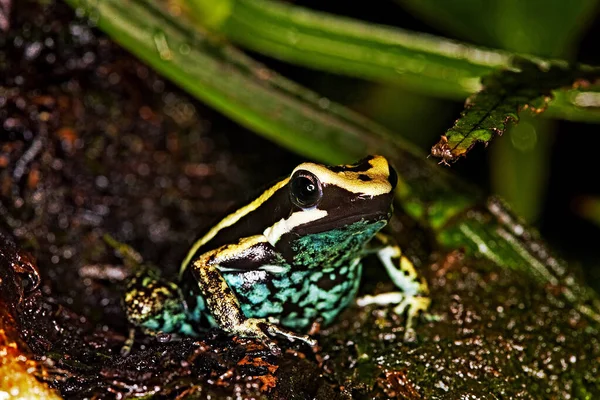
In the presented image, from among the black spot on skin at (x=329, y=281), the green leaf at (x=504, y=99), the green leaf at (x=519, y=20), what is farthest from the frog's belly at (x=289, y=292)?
the green leaf at (x=519, y=20)

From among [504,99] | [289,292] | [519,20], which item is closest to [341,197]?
[289,292]

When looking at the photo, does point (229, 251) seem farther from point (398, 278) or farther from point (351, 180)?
point (398, 278)

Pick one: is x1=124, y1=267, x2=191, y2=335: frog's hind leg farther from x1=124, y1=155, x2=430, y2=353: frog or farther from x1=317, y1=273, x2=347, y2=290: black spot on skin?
x1=317, y1=273, x2=347, y2=290: black spot on skin

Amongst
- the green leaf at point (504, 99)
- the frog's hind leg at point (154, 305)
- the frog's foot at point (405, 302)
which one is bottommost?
the frog's hind leg at point (154, 305)

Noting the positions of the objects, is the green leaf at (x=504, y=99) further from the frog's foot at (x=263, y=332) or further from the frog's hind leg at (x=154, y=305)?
the frog's hind leg at (x=154, y=305)

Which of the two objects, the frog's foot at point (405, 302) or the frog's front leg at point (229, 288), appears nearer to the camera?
the frog's front leg at point (229, 288)

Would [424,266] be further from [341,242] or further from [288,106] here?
[288,106]
